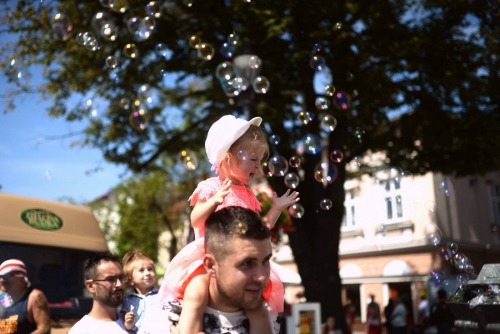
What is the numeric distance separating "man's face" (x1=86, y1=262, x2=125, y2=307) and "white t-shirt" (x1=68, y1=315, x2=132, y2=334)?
13 cm

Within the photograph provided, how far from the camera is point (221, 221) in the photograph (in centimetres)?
177

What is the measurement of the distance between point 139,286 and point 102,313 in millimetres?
446

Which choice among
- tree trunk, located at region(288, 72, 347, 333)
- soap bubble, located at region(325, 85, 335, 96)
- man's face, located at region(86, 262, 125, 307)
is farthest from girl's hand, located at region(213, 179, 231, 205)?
tree trunk, located at region(288, 72, 347, 333)

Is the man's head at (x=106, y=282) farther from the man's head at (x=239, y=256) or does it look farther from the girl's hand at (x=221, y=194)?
the man's head at (x=239, y=256)

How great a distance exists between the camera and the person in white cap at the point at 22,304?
465cm

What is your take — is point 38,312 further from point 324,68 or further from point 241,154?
point 324,68

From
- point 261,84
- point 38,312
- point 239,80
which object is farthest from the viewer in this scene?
point 261,84

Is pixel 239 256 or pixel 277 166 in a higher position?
pixel 277 166

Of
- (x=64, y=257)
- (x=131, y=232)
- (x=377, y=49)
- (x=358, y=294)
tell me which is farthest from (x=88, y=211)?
(x=131, y=232)

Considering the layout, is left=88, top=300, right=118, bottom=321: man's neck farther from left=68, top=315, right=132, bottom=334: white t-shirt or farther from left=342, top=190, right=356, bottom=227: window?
left=342, top=190, right=356, bottom=227: window

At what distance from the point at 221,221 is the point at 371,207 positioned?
22.3m

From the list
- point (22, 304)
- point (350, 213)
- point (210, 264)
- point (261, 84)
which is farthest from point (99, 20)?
point (350, 213)

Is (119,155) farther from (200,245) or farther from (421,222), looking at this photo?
(421,222)

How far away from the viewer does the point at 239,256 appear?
169cm
